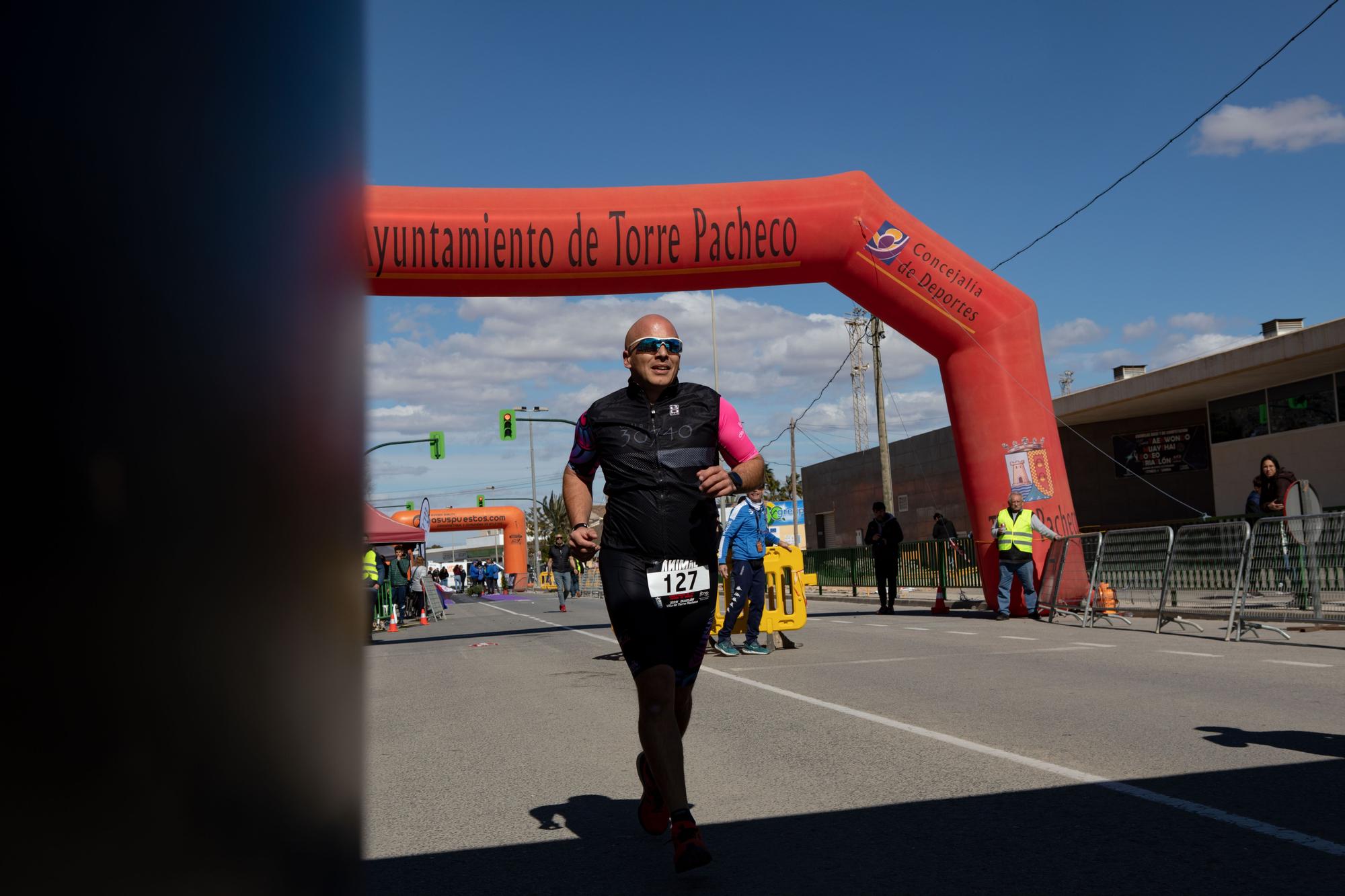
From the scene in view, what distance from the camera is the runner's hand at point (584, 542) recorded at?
407cm

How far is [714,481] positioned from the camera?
4008 millimetres

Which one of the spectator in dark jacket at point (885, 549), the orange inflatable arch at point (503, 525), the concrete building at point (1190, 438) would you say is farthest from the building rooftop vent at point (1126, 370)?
the orange inflatable arch at point (503, 525)

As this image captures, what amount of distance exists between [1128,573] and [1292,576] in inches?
114

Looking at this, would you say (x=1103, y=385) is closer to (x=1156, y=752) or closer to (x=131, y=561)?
(x=1156, y=752)

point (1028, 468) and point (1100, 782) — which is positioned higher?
point (1028, 468)

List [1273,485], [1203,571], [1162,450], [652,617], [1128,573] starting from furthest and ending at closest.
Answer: [1162,450], [1273,485], [1128,573], [1203,571], [652,617]

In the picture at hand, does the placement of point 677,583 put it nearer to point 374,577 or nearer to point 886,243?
point 886,243

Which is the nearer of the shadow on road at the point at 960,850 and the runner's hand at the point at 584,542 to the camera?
the shadow on road at the point at 960,850

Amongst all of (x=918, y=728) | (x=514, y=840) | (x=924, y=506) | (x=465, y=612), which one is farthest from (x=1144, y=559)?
(x=924, y=506)

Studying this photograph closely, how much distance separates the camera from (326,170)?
136 cm

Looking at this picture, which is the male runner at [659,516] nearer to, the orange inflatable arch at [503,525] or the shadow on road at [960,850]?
the shadow on road at [960,850]

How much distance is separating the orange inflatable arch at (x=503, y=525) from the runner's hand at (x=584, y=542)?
198 feet

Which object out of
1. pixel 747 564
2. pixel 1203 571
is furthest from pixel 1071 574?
pixel 747 564

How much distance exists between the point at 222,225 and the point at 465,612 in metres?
32.3
